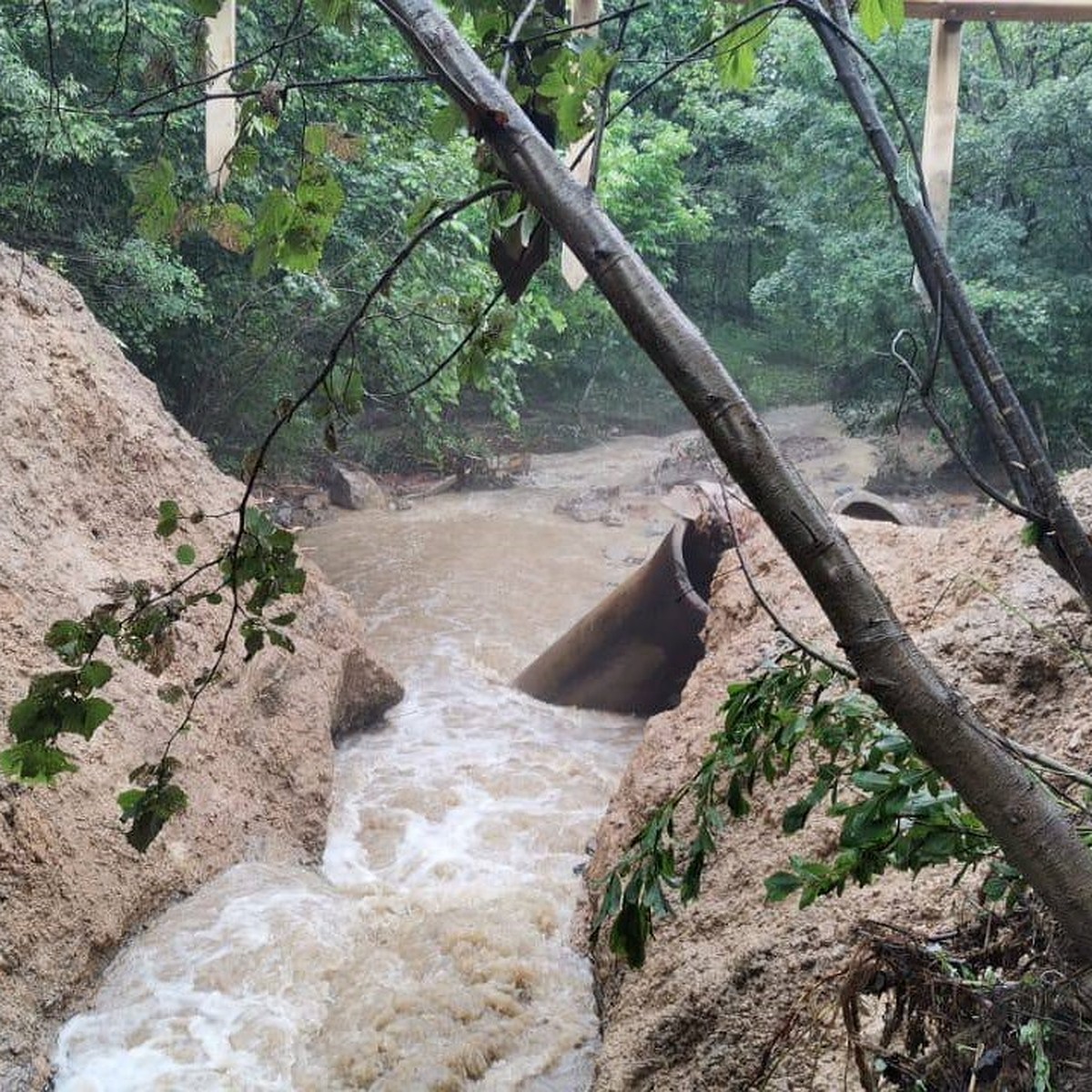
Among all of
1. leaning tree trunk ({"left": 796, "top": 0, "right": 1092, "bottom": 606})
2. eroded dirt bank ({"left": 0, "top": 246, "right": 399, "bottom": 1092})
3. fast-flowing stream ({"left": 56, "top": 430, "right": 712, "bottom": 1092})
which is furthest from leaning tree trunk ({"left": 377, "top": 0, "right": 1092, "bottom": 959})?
eroded dirt bank ({"left": 0, "top": 246, "right": 399, "bottom": 1092})

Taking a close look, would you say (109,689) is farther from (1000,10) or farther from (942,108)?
(1000,10)

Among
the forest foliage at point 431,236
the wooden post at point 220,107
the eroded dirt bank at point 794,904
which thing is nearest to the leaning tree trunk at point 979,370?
the eroded dirt bank at point 794,904

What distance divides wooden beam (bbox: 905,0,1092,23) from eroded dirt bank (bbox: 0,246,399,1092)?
4204 mm

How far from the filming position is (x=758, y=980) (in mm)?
2316

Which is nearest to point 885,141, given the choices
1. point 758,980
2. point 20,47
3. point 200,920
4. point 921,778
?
point 921,778

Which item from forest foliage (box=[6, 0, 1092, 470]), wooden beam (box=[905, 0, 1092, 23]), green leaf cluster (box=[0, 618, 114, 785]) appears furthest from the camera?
forest foliage (box=[6, 0, 1092, 470])

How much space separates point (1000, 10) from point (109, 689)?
5.34 metres

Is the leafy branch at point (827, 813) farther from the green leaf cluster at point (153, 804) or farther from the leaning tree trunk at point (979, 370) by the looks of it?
the green leaf cluster at point (153, 804)

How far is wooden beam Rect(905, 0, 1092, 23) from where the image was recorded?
5.30m

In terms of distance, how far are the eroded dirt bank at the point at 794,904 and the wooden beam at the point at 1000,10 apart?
9.66ft

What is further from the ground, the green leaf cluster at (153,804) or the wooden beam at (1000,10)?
the wooden beam at (1000,10)

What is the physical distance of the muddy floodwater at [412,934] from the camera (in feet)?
10.3

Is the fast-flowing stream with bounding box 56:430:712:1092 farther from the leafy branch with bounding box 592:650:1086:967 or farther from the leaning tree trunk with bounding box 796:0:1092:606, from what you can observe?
the leaning tree trunk with bounding box 796:0:1092:606

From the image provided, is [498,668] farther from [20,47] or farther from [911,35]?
[911,35]
